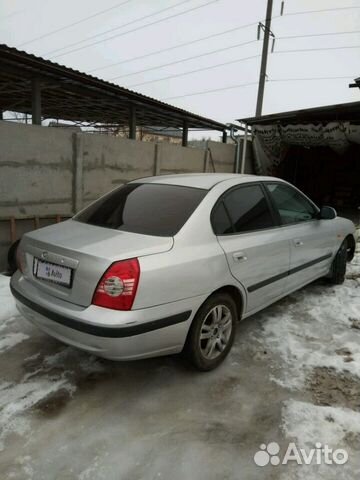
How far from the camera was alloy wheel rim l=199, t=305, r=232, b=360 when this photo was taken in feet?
8.82

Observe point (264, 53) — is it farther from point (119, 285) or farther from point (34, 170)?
point (119, 285)

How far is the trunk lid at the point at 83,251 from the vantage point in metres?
2.24

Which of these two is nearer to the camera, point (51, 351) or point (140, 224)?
point (140, 224)

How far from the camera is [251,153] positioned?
12.4 meters

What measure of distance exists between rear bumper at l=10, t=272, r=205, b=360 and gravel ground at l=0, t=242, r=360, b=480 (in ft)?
1.31

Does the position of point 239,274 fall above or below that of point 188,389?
above

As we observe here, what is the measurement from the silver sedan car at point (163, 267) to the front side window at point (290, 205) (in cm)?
2

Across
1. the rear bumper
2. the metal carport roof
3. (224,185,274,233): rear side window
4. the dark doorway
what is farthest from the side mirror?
the dark doorway

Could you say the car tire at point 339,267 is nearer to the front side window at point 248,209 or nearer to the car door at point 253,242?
the car door at point 253,242

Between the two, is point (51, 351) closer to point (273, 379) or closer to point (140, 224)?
point (140, 224)

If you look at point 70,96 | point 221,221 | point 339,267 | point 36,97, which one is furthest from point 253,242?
point 70,96

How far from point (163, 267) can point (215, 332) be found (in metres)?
0.82

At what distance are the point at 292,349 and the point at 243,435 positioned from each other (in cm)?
117

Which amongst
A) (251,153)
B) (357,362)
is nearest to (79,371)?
(357,362)
